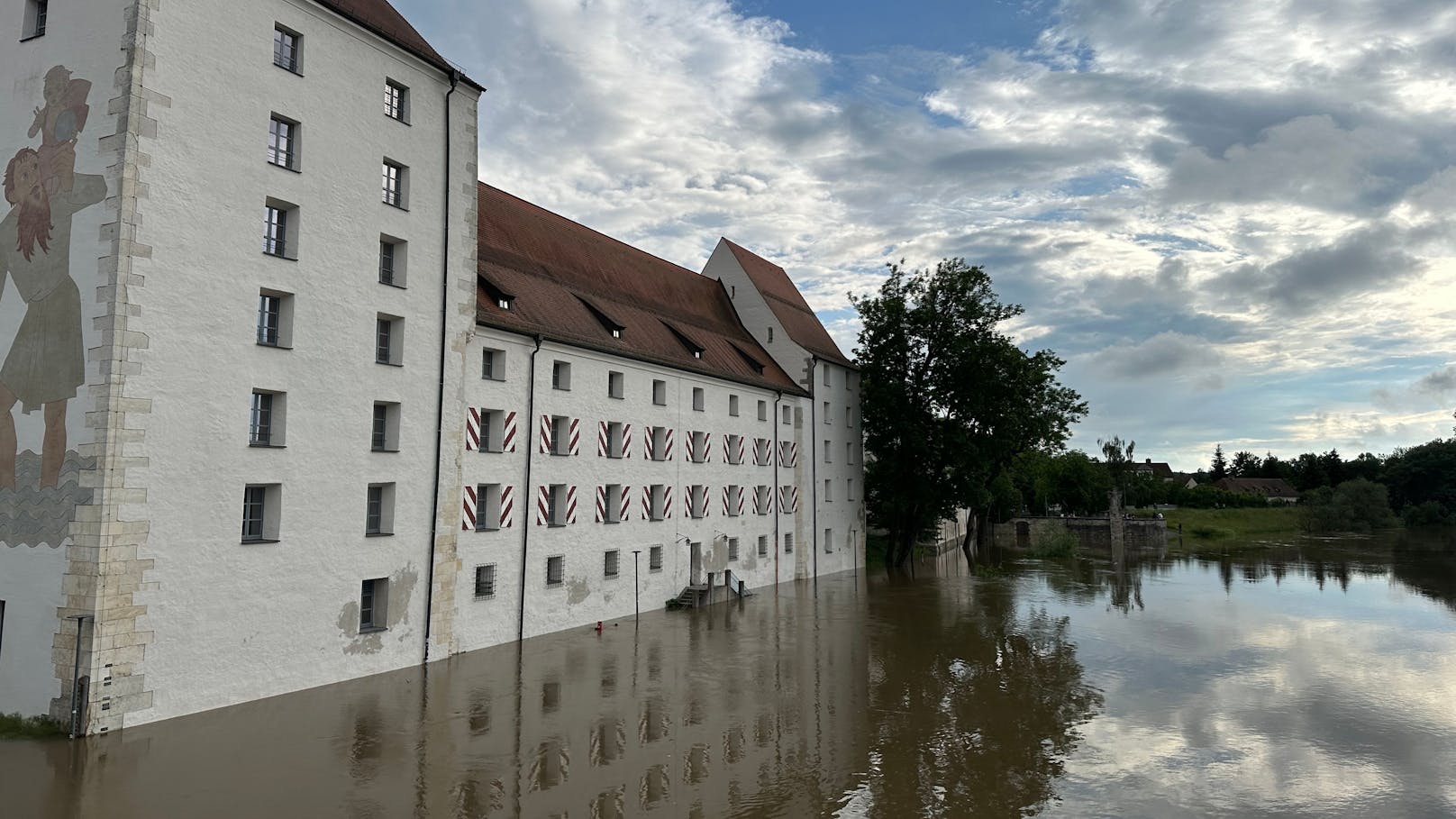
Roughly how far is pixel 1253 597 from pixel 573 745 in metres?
35.0

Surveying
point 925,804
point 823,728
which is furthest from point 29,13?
point 925,804

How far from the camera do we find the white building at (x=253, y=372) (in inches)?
626

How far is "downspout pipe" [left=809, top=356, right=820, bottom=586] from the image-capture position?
44.7 meters

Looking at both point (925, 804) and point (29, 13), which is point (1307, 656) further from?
point (29, 13)

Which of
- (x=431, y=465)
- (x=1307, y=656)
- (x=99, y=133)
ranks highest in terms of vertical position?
(x=99, y=133)

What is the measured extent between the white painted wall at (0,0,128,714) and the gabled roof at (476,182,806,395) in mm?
9482

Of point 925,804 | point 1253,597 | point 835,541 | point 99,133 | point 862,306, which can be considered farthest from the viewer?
point 862,306

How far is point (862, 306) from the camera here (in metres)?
51.3

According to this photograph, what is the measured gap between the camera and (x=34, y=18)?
17.7 meters

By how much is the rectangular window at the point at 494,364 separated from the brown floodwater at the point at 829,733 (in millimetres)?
7678

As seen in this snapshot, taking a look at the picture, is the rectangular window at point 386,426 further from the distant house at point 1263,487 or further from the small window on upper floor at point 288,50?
the distant house at point 1263,487

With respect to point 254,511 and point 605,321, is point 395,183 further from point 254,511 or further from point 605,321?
point 605,321

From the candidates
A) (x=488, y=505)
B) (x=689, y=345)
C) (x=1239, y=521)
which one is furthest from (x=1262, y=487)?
(x=488, y=505)

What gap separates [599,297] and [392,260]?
41.3 ft
